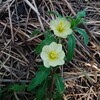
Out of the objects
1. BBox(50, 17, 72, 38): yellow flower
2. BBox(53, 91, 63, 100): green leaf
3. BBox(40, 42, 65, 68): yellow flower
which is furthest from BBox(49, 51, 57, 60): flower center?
BBox(53, 91, 63, 100): green leaf

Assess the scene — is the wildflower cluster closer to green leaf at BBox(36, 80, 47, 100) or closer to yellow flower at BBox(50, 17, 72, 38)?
yellow flower at BBox(50, 17, 72, 38)

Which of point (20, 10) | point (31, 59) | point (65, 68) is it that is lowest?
point (65, 68)

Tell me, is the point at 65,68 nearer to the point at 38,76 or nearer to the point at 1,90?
the point at 38,76

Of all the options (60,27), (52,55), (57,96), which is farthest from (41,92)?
(60,27)

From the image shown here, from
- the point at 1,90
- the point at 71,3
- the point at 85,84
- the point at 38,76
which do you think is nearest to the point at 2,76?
the point at 1,90

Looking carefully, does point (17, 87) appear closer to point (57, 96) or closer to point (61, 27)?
point (57, 96)

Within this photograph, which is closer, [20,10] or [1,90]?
[1,90]
